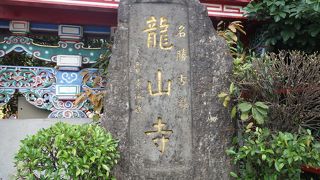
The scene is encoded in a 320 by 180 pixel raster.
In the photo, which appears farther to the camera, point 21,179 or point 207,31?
point 207,31

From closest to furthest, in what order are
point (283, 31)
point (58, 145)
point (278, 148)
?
point (58, 145) < point (278, 148) < point (283, 31)

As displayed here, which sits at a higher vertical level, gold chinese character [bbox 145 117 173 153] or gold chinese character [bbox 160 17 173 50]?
gold chinese character [bbox 160 17 173 50]

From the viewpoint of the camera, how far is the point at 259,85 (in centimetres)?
343

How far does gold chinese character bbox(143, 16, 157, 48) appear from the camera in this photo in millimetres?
3516

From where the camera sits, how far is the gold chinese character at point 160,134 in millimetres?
3416

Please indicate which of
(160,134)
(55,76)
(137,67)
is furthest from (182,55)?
(55,76)

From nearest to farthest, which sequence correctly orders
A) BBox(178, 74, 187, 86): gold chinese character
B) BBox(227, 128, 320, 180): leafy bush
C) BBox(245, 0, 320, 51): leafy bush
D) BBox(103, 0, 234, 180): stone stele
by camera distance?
BBox(227, 128, 320, 180): leafy bush → BBox(103, 0, 234, 180): stone stele → BBox(178, 74, 187, 86): gold chinese character → BBox(245, 0, 320, 51): leafy bush

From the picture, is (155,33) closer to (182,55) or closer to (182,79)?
(182,55)

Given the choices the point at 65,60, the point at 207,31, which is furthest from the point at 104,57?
the point at 207,31

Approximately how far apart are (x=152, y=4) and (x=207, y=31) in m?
0.65

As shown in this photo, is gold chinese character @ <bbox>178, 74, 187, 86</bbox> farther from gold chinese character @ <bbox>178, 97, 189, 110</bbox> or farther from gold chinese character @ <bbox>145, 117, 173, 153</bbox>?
gold chinese character @ <bbox>145, 117, 173, 153</bbox>

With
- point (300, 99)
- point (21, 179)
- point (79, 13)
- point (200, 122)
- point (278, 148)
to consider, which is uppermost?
point (79, 13)

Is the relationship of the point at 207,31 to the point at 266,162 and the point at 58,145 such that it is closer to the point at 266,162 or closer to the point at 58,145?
the point at 266,162

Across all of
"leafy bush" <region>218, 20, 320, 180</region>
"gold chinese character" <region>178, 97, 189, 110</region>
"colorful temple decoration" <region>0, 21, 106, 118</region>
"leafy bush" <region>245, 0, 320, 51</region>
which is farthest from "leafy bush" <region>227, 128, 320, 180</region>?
"colorful temple decoration" <region>0, 21, 106, 118</region>
